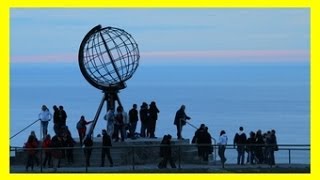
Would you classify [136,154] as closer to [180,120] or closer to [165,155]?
[165,155]

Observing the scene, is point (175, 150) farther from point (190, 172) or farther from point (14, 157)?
point (14, 157)

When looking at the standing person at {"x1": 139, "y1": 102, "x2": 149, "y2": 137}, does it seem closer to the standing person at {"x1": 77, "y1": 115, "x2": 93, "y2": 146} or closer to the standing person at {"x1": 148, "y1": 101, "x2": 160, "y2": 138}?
the standing person at {"x1": 148, "y1": 101, "x2": 160, "y2": 138}

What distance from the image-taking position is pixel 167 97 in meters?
150

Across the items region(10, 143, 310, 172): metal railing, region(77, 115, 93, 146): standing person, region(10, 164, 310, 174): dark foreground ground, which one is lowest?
region(10, 164, 310, 174): dark foreground ground

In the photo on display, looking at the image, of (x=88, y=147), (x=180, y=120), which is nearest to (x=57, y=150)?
(x=88, y=147)

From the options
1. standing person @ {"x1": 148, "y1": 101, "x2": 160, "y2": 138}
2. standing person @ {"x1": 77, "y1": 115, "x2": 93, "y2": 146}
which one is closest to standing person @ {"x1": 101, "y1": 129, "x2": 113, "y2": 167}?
standing person @ {"x1": 77, "y1": 115, "x2": 93, "y2": 146}

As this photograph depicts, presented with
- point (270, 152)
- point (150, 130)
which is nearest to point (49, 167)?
point (150, 130)

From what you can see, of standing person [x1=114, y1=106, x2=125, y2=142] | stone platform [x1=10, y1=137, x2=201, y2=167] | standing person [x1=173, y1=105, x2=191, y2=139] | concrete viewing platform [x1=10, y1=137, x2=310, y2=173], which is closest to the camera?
concrete viewing platform [x1=10, y1=137, x2=310, y2=173]

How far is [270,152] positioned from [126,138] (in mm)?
5097

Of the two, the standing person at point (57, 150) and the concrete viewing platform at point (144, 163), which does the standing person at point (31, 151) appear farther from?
the standing person at point (57, 150)

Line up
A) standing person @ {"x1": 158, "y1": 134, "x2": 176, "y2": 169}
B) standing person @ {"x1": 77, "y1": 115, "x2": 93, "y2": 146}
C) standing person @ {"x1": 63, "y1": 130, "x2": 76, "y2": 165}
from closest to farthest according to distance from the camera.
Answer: standing person @ {"x1": 158, "y1": 134, "x2": 176, "y2": 169} < standing person @ {"x1": 63, "y1": 130, "x2": 76, "y2": 165} < standing person @ {"x1": 77, "y1": 115, "x2": 93, "y2": 146}

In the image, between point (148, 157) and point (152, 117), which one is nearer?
point (148, 157)

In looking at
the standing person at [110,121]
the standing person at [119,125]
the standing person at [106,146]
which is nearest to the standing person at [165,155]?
the standing person at [106,146]

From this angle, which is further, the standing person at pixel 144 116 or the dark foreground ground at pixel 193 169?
the standing person at pixel 144 116
